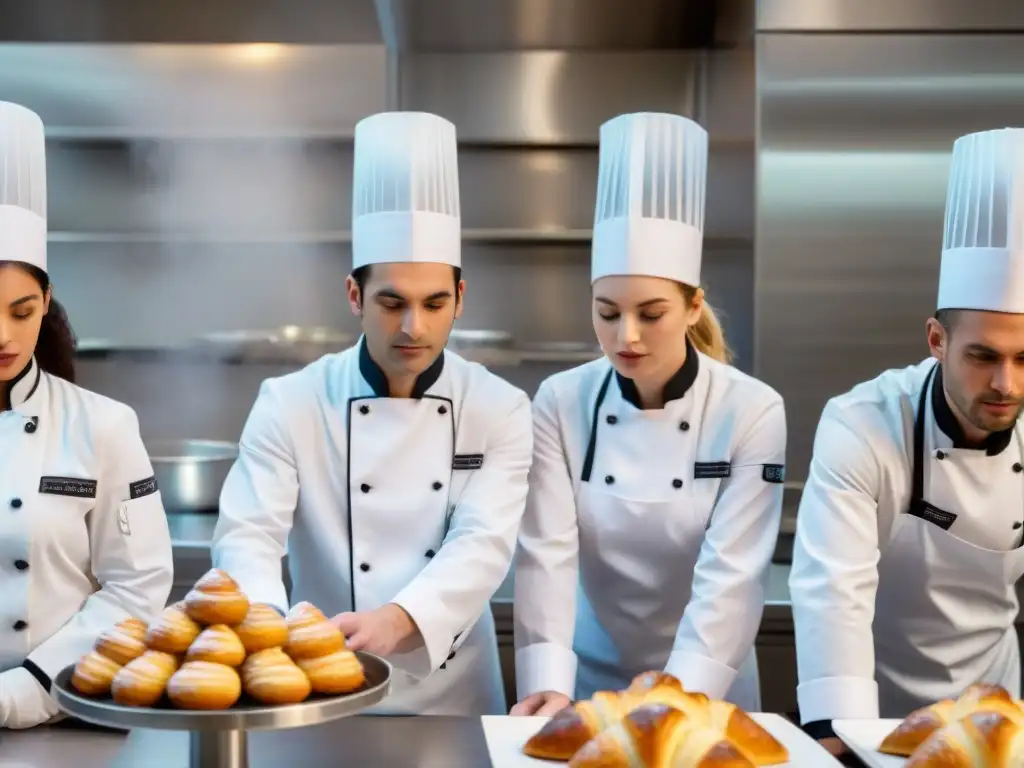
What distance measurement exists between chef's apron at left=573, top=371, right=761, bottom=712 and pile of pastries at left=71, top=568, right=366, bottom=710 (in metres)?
0.94

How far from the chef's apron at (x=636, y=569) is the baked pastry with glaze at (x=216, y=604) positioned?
1004 millimetres

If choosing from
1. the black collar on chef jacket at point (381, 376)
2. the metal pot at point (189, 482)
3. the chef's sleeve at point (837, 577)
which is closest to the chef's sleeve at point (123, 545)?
the black collar on chef jacket at point (381, 376)

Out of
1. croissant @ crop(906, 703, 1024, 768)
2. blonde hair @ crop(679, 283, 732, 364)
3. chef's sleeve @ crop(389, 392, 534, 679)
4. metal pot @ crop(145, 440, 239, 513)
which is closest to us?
croissant @ crop(906, 703, 1024, 768)

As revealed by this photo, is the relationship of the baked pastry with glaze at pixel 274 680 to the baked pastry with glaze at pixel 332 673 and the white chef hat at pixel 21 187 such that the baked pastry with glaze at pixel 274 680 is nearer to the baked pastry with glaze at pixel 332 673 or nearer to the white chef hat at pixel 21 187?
the baked pastry with glaze at pixel 332 673

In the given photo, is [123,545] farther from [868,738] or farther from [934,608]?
[934,608]

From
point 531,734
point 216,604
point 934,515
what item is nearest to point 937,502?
point 934,515

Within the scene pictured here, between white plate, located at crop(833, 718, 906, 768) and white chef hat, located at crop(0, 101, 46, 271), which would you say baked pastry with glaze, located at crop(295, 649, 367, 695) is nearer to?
white plate, located at crop(833, 718, 906, 768)

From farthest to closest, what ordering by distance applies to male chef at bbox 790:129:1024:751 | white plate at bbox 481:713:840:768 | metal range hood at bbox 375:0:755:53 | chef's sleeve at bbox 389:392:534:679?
metal range hood at bbox 375:0:755:53 → chef's sleeve at bbox 389:392:534:679 → male chef at bbox 790:129:1024:751 → white plate at bbox 481:713:840:768

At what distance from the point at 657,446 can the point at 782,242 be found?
1368 mm

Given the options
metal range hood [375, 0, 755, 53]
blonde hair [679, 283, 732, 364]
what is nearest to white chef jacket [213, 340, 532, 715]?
blonde hair [679, 283, 732, 364]

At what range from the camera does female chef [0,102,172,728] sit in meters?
1.65

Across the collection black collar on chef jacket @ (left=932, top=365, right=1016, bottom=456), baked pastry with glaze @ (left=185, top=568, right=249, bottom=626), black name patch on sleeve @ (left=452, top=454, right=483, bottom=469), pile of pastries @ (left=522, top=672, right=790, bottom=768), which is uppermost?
black collar on chef jacket @ (left=932, top=365, right=1016, bottom=456)

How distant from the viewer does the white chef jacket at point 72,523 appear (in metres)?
1.65

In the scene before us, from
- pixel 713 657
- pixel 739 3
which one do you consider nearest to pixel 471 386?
pixel 713 657
